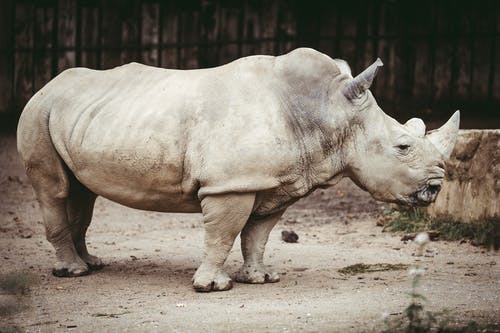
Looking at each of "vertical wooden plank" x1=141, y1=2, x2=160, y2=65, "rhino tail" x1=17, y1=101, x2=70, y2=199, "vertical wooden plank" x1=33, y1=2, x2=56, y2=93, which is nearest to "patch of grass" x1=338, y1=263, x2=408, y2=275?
"rhino tail" x1=17, y1=101, x2=70, y2=199

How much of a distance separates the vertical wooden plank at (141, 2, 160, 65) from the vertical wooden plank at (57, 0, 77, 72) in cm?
104

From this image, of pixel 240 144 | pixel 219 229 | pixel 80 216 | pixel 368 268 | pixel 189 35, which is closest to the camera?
pixel 240 144

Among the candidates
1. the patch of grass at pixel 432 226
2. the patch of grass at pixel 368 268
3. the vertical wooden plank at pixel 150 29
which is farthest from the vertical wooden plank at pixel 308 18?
the patch of grass at pixel 368 268

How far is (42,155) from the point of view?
6.94m

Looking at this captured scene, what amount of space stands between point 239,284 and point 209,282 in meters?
0.44

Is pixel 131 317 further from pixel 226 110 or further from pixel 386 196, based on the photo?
pixel 386 196

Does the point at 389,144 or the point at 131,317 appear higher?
the point at 389,144

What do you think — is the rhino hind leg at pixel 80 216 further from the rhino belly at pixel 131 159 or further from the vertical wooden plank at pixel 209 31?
the vertical wooden plank at pixel 209 31

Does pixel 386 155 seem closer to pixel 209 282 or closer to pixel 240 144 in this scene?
pixel 240 144

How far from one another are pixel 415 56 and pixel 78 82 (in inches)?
302

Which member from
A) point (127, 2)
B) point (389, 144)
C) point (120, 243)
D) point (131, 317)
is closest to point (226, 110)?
point (389, 144)

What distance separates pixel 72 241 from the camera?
7281 millimetres

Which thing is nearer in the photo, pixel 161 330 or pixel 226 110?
pixel 161 330

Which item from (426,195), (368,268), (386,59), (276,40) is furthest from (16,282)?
(386,59)
